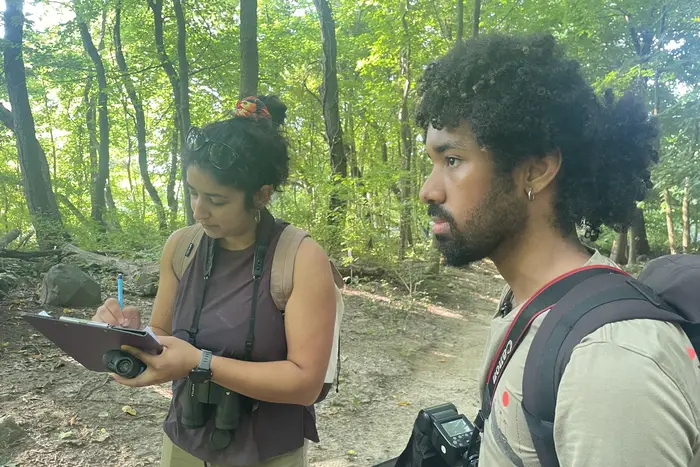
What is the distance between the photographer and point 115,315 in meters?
1.76

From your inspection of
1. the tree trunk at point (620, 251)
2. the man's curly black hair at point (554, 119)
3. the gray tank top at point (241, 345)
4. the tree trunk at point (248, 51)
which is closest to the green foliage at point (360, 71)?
the tree trunk at point (248, 51)

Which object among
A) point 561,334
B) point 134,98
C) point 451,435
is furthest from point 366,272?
point 134,98

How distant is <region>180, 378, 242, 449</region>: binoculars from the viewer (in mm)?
1631

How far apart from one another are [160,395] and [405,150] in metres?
8.64

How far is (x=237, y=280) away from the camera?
5.81ft

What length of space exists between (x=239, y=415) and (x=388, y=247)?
7473 millimetres

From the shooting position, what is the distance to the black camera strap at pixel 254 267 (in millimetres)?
1673

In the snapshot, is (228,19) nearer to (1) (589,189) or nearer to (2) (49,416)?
(2) (49,416)

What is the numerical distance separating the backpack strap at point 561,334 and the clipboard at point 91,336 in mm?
1071

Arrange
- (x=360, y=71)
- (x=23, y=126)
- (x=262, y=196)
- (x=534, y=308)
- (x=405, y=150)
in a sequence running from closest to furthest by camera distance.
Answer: (x=534, y=308), (x=262, y=196), (x=23, y=126), (x=405, y=150), (x=360, y=71)

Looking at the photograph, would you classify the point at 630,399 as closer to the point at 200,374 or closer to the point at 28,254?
the point at 200,374

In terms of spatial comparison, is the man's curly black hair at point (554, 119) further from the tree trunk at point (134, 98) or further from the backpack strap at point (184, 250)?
the tree trunk at point (134, 98)

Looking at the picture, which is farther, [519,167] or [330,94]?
[330,94]

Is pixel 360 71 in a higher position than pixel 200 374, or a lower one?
higher
